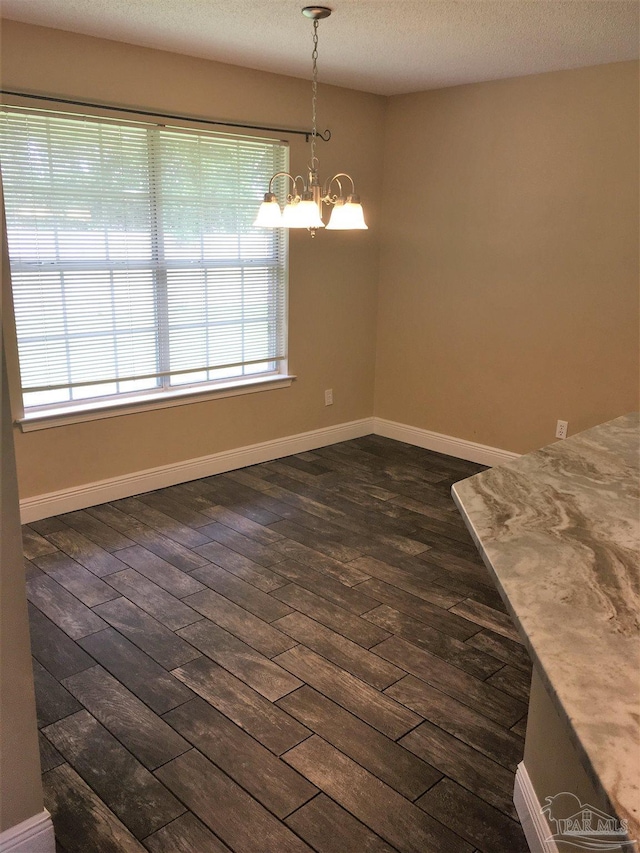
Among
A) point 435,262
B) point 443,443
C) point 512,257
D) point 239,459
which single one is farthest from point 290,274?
point 443,443

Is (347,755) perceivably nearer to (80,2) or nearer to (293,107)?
(80,2)

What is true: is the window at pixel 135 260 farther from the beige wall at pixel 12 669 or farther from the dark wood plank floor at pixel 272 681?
A: the beige wall at pixel 12 669

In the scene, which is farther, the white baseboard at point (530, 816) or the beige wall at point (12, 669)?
the white baseboard at point (530, 816)

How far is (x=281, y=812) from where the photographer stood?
74.9 inches

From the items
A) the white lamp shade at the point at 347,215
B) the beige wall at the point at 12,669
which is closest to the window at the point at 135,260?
the white lamp shade at the point at 347,215

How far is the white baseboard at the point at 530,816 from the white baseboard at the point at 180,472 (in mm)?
2802

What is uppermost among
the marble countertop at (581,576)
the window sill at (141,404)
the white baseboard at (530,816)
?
the marble countertop at (581,576)

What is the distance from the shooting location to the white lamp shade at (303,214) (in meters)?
2.82

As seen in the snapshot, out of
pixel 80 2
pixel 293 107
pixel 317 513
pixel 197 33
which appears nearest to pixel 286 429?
pixel 317 513

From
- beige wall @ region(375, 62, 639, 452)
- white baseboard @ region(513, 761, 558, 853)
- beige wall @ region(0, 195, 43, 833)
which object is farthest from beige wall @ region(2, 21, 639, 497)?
white baseboard @ region(513, 761, 558, 853)

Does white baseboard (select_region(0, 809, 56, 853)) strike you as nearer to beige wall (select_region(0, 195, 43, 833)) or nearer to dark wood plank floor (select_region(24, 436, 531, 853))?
beige wall (select_region(0, 195, 43, 833))

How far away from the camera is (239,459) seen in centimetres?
466

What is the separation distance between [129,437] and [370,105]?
113 inches

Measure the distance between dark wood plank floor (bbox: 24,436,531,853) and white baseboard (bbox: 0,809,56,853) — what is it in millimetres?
149
